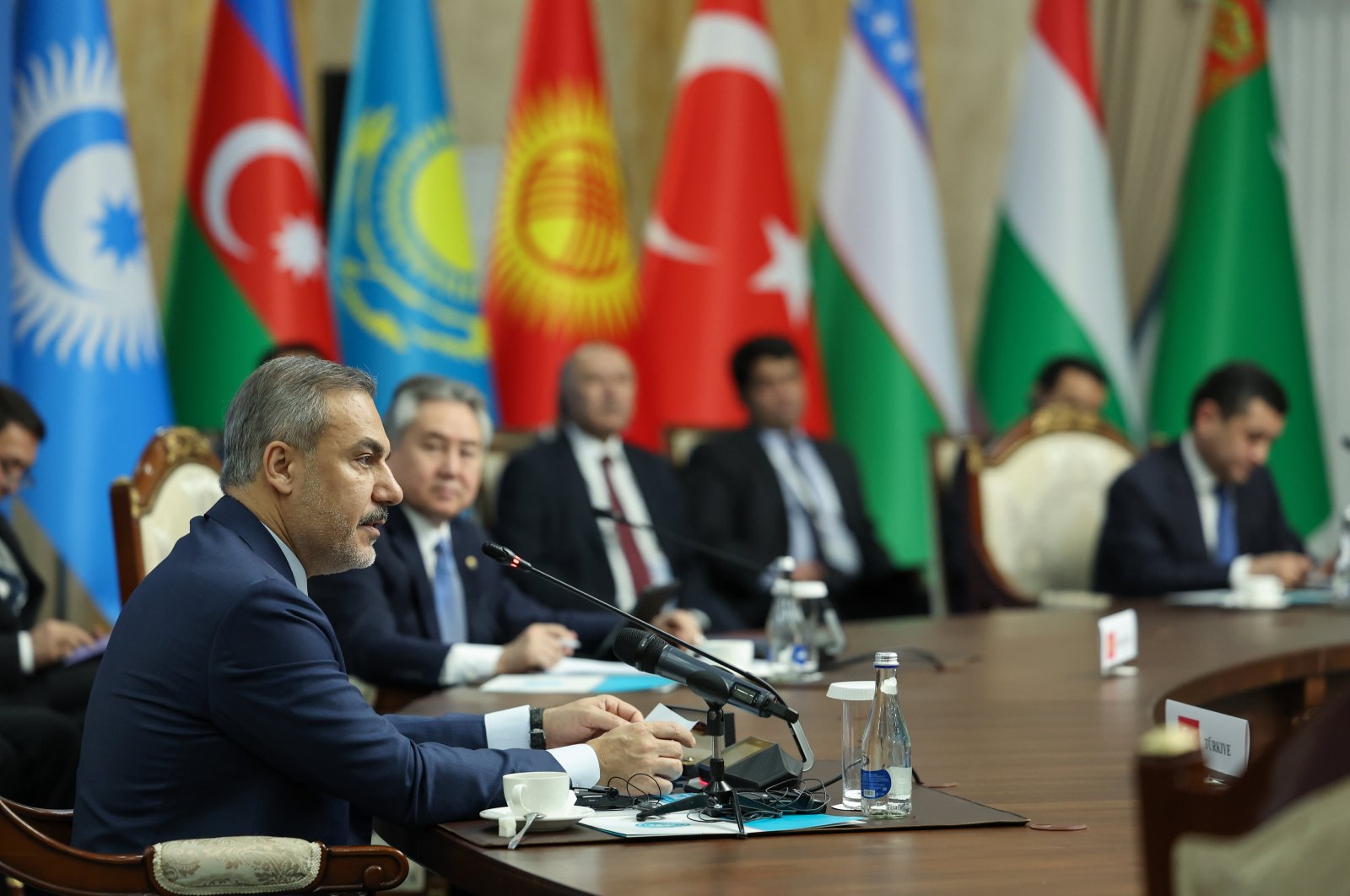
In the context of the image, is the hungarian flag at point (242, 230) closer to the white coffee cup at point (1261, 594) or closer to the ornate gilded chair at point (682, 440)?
the ornate gilded chair at point (682, 440)

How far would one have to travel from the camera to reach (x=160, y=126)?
6.35 meters

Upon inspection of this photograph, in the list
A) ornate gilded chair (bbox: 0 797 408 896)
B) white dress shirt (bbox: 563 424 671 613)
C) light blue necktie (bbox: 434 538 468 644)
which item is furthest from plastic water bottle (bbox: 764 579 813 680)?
white dress shirt (bbox: 563 424 671 613)

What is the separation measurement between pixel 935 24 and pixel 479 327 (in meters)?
3.05

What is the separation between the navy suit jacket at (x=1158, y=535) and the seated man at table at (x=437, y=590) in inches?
75.0

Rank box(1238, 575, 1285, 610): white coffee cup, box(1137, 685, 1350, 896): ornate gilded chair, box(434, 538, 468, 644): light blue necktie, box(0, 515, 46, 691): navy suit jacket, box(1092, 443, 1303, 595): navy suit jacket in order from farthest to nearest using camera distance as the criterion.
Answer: box(1092, 443, 1303, 595): navy suit jacket → box(1238, 575, 1285, 610): white coffee cup → box(0, 515, 46, 691): navy suit jacket → box(434, 538, 468, 644): light blue necktie → box(1137, 685, 1350, 896): ornate gilded chair

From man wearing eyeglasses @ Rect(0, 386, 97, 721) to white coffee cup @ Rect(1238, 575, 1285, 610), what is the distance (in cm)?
301

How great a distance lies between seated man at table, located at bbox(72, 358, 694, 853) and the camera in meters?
1.94

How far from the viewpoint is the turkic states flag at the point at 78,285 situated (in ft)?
16.4

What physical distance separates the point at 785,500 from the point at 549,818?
3670 mm

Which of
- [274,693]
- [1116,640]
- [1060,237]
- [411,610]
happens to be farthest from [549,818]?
[1060,237]

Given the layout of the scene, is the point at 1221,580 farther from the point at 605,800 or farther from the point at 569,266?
the point at 605,800

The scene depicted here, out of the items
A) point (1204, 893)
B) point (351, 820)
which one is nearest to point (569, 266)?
point (351, 820)

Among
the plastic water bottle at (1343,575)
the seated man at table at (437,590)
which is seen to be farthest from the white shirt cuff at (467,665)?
the plastic water bottle at (1343,575)

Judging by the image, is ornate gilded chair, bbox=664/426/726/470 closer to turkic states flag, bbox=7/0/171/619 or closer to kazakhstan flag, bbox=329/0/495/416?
kazakhstan flag, bbox=329/0/495/416
